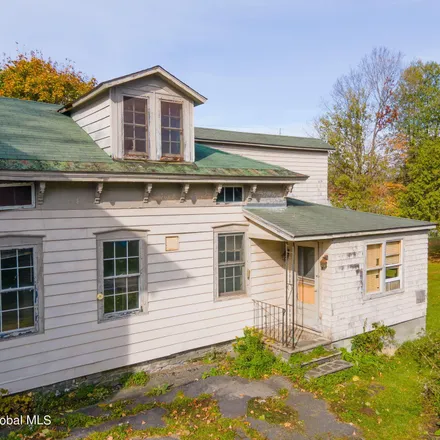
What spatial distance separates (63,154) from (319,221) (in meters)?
6.45

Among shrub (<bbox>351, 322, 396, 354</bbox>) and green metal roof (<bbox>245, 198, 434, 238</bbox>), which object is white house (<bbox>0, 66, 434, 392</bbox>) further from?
shrub (<bbox>351, 322, 396, 354</bbox>)

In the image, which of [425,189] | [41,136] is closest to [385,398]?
[41,136]

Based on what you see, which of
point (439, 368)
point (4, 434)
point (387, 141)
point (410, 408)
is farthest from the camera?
point (387, 141)

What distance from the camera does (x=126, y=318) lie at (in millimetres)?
8102

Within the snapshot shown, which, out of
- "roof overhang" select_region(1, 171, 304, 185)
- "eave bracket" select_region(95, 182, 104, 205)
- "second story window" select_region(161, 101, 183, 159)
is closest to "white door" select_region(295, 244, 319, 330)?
"roof overhang" select_region(1, 171, 304, 185)

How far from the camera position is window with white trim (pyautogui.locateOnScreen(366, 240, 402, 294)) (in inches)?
416

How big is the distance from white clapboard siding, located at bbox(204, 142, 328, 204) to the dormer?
6075 mm

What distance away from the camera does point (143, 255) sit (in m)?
8.30

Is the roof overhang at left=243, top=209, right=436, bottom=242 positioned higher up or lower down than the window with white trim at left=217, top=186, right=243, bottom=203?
lower down

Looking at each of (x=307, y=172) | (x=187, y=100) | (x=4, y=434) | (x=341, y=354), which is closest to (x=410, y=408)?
(x=341, y=354)

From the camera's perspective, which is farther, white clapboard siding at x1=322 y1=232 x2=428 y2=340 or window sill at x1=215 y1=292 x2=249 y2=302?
white clapboard siding at x1=322 y1=232 x2=428 y2=340

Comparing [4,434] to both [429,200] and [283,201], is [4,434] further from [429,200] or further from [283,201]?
[429,200]

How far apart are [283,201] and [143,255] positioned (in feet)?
14.4

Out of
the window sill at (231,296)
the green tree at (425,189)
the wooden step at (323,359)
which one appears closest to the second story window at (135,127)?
the window sill at (231,296)
